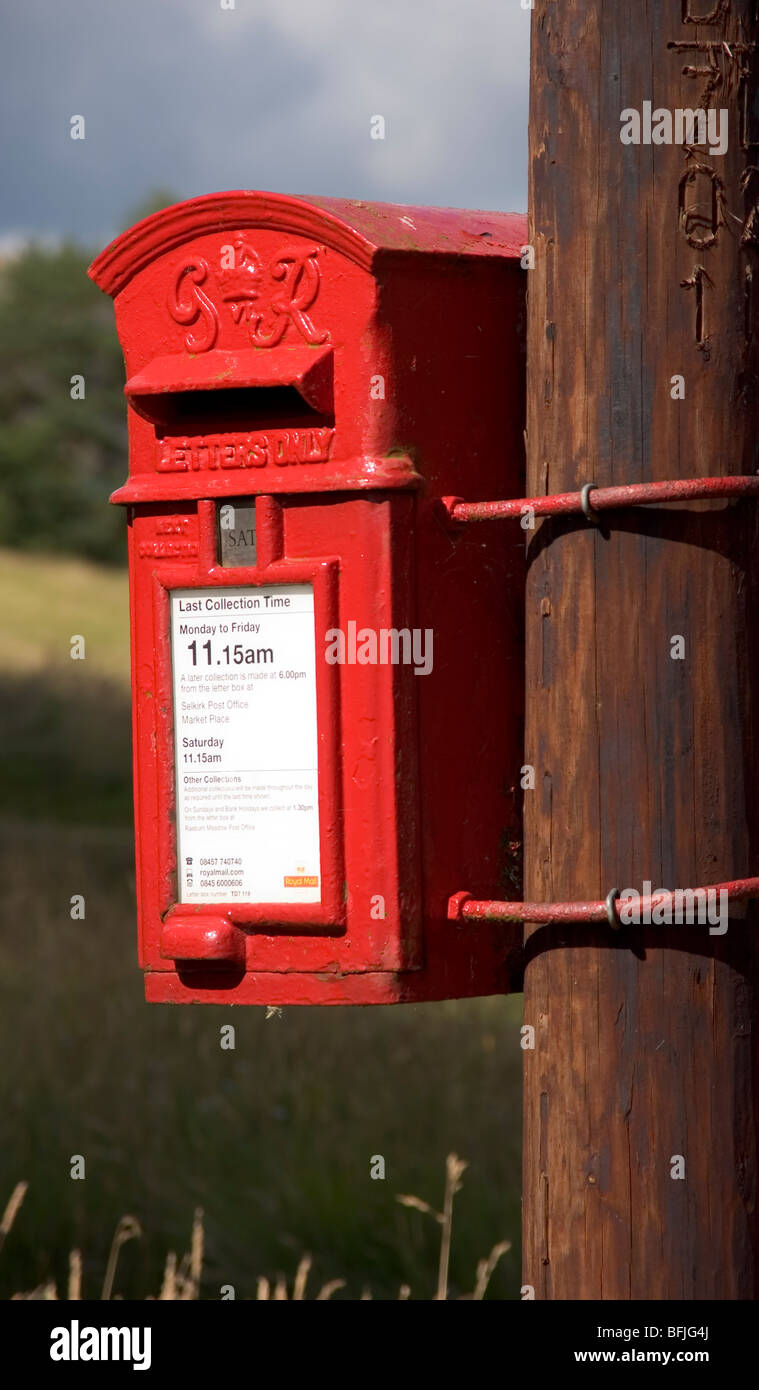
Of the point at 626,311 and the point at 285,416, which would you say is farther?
the point at 285,416

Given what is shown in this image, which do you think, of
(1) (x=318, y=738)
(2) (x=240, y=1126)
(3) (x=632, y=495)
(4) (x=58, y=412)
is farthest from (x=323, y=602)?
(4) (x=58, y=412)

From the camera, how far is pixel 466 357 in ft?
8.13

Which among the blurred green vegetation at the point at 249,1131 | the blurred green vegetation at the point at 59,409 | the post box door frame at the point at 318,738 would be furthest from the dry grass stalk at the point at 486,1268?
the blurred green vegetation at the point at 59,409

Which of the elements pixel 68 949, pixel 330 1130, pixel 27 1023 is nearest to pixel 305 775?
pixel 330 1130

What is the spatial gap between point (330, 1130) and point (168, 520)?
397 cm

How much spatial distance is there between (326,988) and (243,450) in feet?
2.46

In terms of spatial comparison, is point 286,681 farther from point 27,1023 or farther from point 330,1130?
point 27,1023

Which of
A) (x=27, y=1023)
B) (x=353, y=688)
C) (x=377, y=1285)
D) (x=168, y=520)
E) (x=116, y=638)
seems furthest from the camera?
(x=116, y=638)

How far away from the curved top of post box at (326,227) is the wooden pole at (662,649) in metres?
0.26

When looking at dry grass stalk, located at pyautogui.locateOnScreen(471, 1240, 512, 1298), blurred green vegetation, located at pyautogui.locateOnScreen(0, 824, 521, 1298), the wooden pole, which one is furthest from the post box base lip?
blurred green vegetation, located at pyautogui.locateOnScreen(0, 824, 521, 1298)

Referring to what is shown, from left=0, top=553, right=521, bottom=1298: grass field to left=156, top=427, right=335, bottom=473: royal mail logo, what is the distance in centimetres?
325

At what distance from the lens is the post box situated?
7.85 ft

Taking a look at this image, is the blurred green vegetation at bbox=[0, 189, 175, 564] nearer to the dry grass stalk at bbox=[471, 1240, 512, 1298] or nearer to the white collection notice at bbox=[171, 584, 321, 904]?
the dry grass stalk at bbox=[471, 1240, 512, 1298]

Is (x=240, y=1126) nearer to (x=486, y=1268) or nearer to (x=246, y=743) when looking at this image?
(x=486, y=1268)
